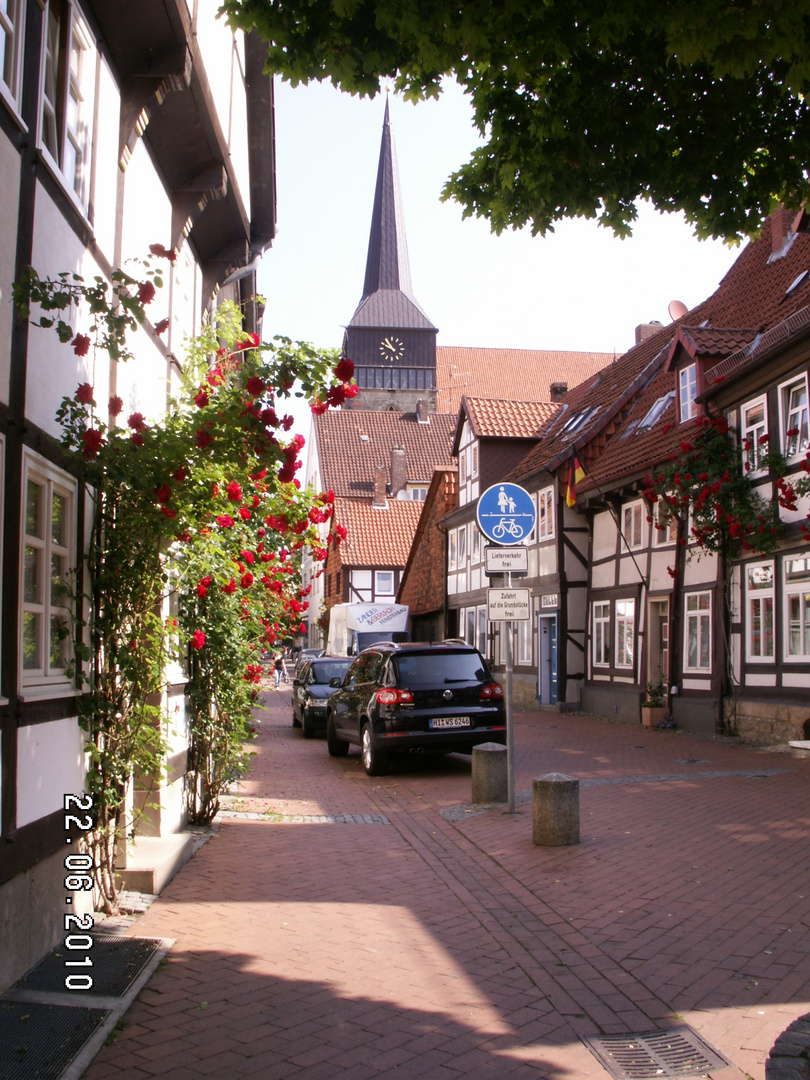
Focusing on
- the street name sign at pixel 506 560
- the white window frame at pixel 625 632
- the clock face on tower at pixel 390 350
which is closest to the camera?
the street name sign at pixel 506 560

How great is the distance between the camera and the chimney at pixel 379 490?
57688 millimetres

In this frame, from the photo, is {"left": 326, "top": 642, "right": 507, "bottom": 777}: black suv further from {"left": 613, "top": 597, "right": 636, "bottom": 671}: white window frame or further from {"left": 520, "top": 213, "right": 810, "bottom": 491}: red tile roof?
{"left": 613, "top": 597, "right": 636, "bottom": 671}: white window frame

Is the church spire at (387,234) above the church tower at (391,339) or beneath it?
above

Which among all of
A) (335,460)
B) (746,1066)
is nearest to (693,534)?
(746,1066)

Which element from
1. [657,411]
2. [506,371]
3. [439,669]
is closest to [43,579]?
[439,669]

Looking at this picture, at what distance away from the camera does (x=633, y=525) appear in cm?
2270

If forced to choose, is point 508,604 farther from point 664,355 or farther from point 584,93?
point 664,355

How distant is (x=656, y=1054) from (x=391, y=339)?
262 ft

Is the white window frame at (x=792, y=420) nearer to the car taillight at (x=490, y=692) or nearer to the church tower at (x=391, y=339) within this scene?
the car taillight at (x=490, y=692)

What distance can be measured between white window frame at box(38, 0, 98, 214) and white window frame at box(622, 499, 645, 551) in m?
16.9

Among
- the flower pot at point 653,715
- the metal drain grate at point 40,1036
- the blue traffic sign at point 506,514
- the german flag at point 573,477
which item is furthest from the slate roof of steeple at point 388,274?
the metal drain grate at point 40,1036

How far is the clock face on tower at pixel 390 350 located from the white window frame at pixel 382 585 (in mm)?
32673

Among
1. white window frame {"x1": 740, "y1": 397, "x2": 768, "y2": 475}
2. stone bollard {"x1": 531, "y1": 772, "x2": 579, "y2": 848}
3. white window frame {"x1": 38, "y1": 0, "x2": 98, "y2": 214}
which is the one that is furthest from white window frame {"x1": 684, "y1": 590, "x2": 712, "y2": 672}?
white window frame {"x1": 38, "y1": 0, "x2": 98, "y2": 214}

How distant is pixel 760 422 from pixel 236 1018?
46.4 feet
